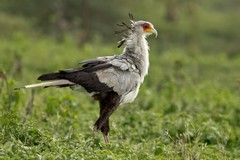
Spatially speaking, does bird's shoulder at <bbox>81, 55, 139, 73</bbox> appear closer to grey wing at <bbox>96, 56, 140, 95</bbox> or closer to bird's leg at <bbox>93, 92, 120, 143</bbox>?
grey wing at <bbox>96, 56, 140, 95</bbox>

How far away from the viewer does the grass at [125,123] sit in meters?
6.63

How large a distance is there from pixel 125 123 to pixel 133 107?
0.67 meters

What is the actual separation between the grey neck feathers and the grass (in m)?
0.83

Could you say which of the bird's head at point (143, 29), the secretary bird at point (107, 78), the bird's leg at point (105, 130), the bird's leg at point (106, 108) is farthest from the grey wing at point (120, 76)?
the bird's head at point (143, 29)

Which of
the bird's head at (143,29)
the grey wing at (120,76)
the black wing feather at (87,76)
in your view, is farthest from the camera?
the bird's head at (143,29)

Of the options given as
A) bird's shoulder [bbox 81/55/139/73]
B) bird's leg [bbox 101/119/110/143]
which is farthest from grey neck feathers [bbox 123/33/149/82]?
bird's leg [bbox 101/119/110/143]

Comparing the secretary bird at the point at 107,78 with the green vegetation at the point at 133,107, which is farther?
the secretary bird at the point at 107,78

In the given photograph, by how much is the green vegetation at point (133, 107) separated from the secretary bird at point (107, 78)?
491mm

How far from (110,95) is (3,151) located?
2.10 meters

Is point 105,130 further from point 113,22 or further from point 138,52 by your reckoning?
point 113,22

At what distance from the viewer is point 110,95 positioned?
7.64 meters

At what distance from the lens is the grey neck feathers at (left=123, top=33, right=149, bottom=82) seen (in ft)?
26.2

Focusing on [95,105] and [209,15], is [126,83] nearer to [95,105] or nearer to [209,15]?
[95,105]

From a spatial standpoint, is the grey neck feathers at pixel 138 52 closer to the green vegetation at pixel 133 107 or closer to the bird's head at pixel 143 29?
the bird's head at pixel 143 29
